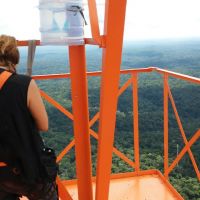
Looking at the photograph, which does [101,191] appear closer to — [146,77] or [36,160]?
[36,160]

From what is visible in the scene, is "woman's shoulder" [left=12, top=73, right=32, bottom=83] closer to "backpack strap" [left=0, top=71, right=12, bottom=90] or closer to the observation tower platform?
"backpack strap" [left=0, top=71, right=12, bottom=90]

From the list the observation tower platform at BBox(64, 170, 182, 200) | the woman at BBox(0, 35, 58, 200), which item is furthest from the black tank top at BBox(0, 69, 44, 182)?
the observation tower platform at BBox(64, 170, 182, 200)

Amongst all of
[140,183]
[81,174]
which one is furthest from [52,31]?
[140,183]

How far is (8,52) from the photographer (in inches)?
57.1

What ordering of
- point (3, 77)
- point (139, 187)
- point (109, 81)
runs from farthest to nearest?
point (139, 187) → point (109, 81) → point (3, 77)

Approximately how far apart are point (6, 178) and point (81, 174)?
77 centimetres

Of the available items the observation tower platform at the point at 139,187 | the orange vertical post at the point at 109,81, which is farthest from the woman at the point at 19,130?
the observation tower platform at the point at 139,187

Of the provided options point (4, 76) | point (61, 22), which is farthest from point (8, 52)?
point (61, 22)

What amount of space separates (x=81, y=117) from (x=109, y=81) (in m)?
0.43

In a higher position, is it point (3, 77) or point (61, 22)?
point (61, 22)

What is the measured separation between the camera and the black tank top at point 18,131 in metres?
1.42

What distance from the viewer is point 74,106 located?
6.83ft

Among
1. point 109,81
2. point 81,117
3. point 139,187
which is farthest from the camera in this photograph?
point 139,187

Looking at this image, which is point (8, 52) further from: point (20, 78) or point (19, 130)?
point (19, 130)
